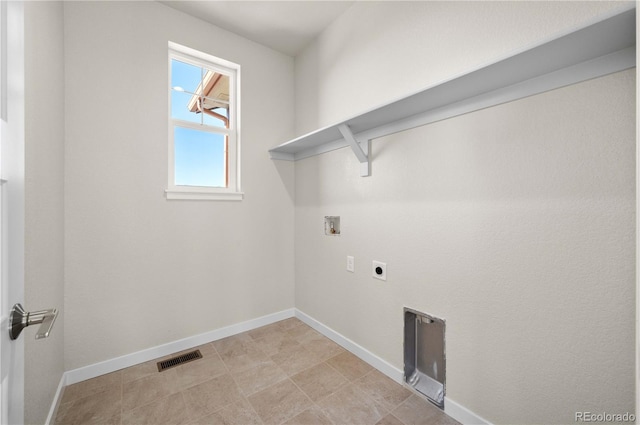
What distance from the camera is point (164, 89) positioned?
2.06 metres

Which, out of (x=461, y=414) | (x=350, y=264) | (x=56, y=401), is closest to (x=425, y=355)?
(x=461, y=414)

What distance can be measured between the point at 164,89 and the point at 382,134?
1.73 meters

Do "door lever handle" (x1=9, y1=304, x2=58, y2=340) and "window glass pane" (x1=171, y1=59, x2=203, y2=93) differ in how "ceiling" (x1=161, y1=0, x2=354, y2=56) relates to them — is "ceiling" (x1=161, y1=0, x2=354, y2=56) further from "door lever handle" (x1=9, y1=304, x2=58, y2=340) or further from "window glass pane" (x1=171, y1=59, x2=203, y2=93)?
"door lever handle" (x1=9, y1=304, x2=58, y2=340)

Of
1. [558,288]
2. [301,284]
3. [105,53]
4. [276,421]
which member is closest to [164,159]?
[105,53]

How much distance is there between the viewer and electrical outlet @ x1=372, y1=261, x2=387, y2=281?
1.84 metres

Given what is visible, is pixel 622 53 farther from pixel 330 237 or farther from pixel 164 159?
pixel 164 159

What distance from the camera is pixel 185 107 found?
88.7 inches

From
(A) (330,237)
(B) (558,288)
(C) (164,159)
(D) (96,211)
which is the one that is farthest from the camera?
(A) (330,237)

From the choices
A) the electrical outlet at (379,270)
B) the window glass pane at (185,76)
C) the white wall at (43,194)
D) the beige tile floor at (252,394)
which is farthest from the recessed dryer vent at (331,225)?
the white wall at (43,194)

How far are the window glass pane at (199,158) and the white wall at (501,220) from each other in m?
1.20

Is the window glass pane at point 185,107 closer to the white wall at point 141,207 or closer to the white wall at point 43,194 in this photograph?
the white wall at point 141,207

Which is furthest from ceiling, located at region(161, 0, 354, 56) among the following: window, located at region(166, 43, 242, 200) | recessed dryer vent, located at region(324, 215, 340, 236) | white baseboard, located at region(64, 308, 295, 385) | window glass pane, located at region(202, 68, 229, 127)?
white baseboard, located at region(64, 308, 295, 385)

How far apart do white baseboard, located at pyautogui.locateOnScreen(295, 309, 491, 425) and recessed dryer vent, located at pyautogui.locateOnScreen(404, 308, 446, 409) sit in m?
0.06

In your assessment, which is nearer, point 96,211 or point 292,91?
point 96,211
